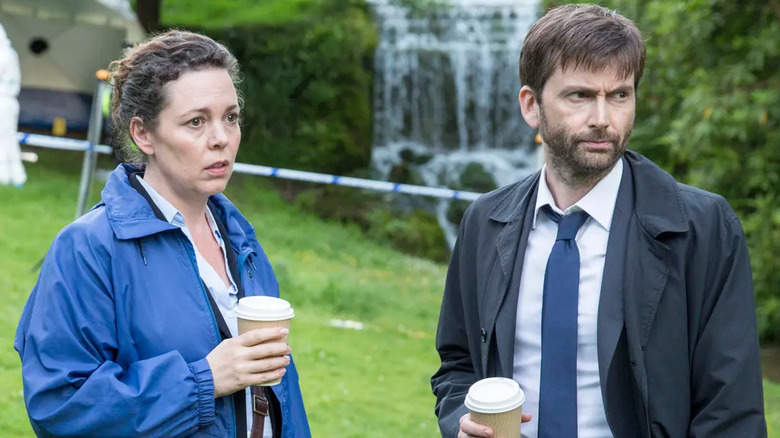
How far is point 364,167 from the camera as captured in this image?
1809cm

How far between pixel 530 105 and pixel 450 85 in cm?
1559

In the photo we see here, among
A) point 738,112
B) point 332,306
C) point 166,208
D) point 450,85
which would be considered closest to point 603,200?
point 166,208

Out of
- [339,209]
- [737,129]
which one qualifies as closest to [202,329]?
[737,129]

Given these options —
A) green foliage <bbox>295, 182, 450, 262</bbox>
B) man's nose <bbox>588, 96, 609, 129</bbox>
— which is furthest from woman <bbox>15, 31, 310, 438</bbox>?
green foliage <bbox>295, 182, 450, 262</bbox>

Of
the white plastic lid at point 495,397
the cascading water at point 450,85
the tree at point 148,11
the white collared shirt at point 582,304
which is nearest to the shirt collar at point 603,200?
the white collared shirt at point 582,304

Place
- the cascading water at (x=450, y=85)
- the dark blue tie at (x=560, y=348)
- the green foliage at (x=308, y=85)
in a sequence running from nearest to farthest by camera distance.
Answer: the dark blue tie at (x=560, y=348) → the green foliage at (x=308, y=85) → the cascading water at (x=450, y=85)

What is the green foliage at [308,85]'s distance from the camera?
17.7 meters

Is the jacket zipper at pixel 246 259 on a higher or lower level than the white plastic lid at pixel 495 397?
higher

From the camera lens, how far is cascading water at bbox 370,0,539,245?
18.3 meters

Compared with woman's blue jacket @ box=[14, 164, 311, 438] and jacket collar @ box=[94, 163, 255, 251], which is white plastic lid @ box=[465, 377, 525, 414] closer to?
woman's blue jacket @ box=[14, 164, 311, 438]

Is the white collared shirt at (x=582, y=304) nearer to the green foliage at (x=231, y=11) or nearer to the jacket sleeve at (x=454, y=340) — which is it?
the jacket sleeve at (x=454, y=340)

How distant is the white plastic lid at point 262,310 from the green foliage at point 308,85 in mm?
15071

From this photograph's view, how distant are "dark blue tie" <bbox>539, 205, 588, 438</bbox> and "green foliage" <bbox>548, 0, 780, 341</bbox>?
298 inches

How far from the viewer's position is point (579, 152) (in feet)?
9.22
